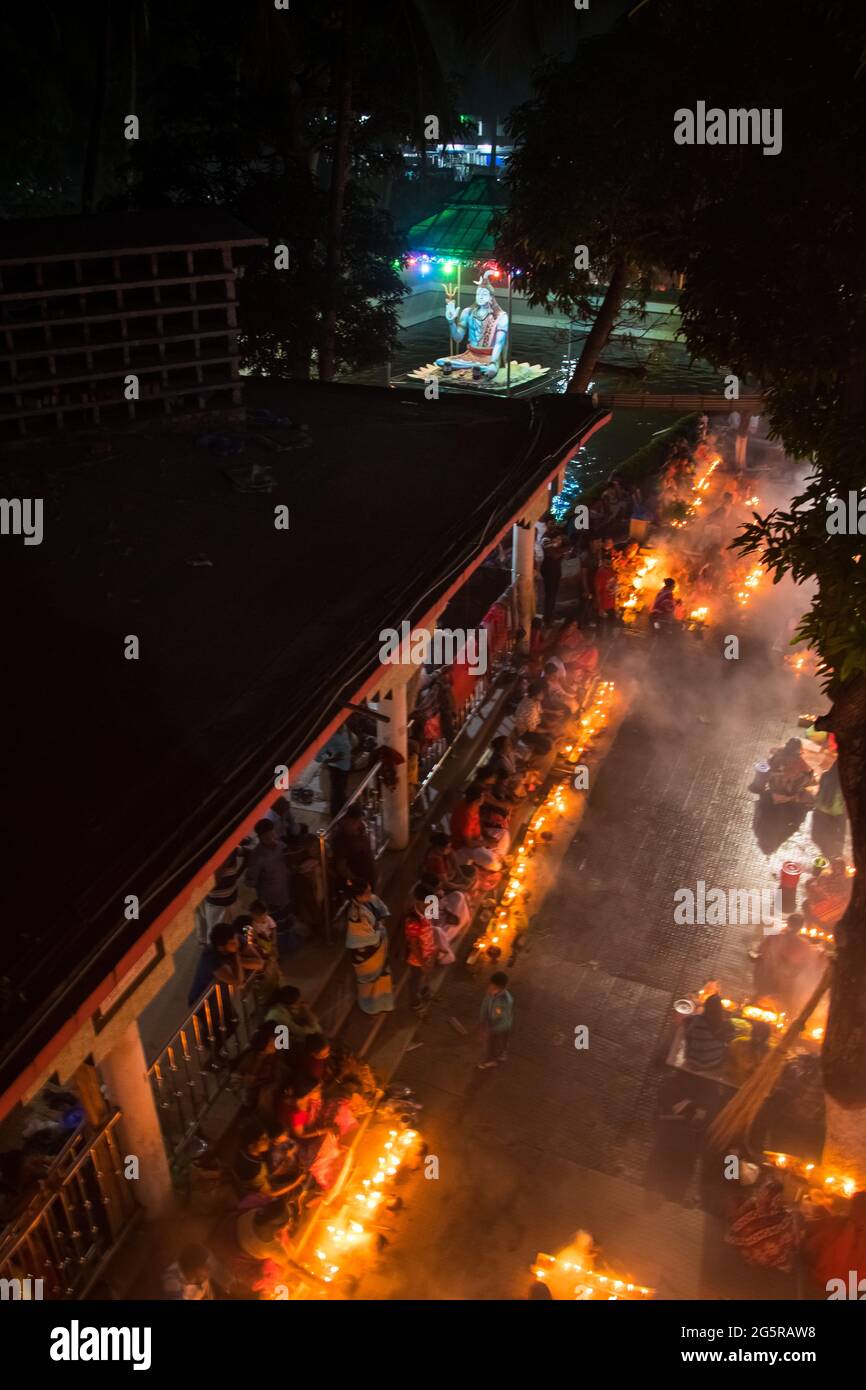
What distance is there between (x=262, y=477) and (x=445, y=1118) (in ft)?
22.7

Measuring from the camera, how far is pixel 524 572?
14.5 metres

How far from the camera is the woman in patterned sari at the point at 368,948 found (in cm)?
884

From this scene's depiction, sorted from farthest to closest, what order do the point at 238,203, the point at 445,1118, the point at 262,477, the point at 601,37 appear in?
the point at 238,203 < the point at 601,37 < the point at 262,477 < the point at 445,1118

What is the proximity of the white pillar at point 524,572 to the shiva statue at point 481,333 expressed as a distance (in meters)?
15.4

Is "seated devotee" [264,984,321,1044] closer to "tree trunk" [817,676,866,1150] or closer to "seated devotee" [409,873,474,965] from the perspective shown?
"seated devotee" [409,873,474,965]

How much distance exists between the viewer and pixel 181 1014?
8789 mm

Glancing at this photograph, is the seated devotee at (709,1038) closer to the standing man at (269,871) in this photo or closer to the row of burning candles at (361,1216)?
the row of burning candles at (361,1216)

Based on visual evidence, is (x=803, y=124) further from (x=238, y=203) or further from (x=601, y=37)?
(x=238, y=203)

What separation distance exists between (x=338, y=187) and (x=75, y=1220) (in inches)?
662

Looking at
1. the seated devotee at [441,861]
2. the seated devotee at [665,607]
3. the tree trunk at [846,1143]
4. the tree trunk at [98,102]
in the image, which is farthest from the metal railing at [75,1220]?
the tree trunk at [98,102]

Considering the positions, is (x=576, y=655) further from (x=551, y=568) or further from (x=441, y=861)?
(x=441, y=861)

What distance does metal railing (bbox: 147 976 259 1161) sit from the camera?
769cm

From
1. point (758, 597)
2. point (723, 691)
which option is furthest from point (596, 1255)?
point (758, 597)
